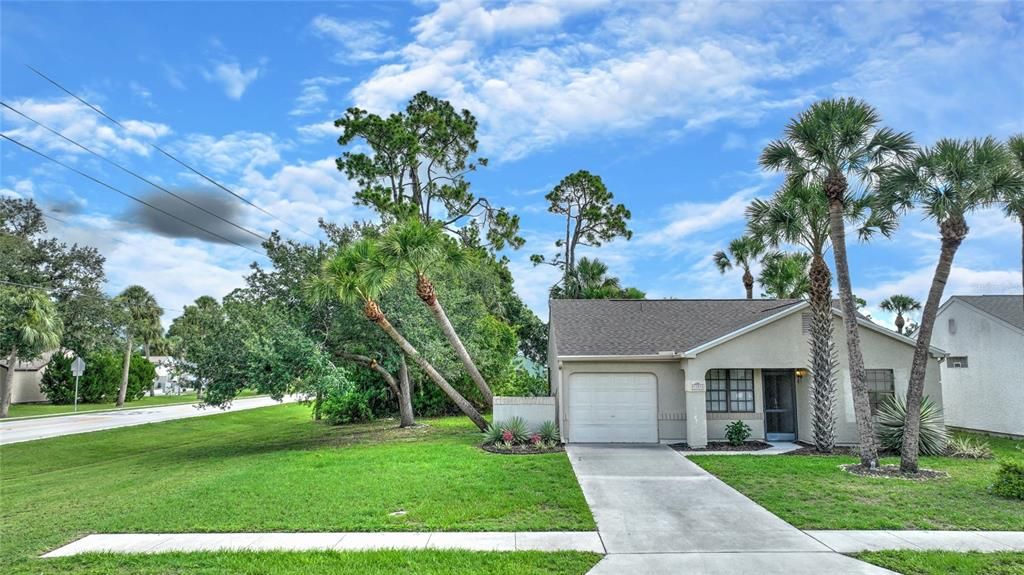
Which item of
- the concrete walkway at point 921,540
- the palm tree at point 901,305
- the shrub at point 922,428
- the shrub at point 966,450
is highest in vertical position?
the palm tree at point 901,305

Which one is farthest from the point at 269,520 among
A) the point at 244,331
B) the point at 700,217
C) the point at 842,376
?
the point at 700,217

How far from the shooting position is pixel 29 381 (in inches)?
1700

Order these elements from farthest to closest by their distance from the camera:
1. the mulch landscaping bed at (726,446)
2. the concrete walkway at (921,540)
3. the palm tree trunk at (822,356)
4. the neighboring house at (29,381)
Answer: the neighboring house at (29,381)
the mulch landscaping bed at (726,446)
the palm tree trunk at (822,356)
the concrete walkway at (921,540)

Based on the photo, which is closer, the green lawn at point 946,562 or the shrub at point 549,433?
the green lawn at point 946,562

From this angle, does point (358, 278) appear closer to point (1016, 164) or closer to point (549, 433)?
point (549, 433)

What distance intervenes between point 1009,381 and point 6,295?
45.7m

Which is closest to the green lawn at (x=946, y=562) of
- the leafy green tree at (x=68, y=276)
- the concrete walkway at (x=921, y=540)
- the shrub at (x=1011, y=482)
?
the concrete walkway at (x=921, y=540)

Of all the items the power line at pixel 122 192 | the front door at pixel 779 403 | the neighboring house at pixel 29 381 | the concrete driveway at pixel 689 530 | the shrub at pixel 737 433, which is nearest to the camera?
the concrete driveway at pixel 689 530

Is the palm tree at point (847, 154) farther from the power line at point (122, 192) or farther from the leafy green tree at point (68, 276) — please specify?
the leafy green tree at point (68, 276)

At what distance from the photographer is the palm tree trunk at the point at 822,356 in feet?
50.6

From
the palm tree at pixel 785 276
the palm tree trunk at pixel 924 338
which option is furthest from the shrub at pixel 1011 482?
the palm tree at pixel 785 276

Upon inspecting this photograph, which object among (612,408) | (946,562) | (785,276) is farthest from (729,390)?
(785,276)

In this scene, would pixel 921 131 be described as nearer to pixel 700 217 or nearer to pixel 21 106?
pixel 700 217

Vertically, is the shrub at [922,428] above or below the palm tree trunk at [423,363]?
below
